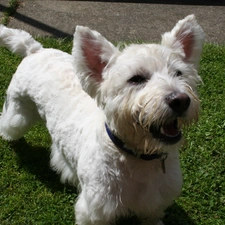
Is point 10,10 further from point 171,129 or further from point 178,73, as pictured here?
point 171,129

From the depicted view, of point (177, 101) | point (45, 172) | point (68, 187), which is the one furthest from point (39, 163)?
point (177, 101)

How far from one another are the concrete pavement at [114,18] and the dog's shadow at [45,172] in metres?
3.01

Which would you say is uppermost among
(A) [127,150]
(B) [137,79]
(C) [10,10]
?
(B) [137,79]

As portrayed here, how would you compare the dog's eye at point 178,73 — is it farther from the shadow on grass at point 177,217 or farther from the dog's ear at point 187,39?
the shadow on grass at point 177,217

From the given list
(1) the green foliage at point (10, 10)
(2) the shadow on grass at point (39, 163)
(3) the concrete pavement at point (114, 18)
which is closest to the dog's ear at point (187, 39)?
(2) the shadow on grass at point (39, 163)

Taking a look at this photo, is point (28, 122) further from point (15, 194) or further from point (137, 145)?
point (137, 145)

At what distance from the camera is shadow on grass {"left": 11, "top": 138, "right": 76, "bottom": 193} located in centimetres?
466

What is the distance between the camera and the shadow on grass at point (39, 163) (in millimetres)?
4664

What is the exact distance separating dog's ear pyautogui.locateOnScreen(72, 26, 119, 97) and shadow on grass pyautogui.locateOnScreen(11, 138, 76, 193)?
179cm

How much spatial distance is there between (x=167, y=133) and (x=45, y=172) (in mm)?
2432

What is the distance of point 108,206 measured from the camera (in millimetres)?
3273

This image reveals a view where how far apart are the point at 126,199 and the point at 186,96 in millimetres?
1105

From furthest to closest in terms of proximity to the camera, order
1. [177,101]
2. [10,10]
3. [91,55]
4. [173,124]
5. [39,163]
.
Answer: [10,10] < [39,163] < [91,55] < [173,124] < [177,101]

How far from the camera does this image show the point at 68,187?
4.60 meters
